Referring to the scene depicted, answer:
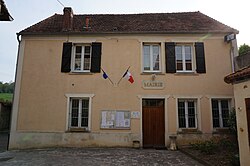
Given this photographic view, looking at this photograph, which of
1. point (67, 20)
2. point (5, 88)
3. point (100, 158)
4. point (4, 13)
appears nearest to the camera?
point (4, 13)

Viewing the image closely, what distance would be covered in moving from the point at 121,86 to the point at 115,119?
175 cm

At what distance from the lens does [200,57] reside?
1105cm

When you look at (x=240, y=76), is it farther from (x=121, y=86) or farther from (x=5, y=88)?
(x=5, y=88)

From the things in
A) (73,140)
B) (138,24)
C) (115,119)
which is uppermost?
(138,24)

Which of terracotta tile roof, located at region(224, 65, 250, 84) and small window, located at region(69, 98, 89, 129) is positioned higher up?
terracotta tile roof, located at region(224, 65, 250, 84)

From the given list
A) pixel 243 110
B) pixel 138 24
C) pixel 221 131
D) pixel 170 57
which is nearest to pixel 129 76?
pixel 170 57

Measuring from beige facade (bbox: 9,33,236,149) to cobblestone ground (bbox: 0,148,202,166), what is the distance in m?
1.15

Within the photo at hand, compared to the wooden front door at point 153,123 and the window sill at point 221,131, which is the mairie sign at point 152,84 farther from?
the window sill at point 221,131

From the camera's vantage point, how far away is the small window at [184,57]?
1120 cm

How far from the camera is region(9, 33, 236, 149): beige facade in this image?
34.2 ft

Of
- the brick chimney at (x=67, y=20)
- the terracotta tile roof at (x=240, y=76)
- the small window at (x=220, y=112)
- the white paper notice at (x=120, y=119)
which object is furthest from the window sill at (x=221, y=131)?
the brick chimney at (x=67, y=20)

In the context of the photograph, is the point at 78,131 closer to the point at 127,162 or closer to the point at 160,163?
the point at 127,162

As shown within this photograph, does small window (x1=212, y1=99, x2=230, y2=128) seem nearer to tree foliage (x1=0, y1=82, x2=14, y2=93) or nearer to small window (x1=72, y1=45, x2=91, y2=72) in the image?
small window (x1=72, y1=45, x2=91, y2=72)

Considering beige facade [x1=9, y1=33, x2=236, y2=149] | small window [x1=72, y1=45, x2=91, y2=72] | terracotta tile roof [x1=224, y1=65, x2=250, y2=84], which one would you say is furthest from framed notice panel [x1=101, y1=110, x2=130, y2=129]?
terracotta tile roof [x1=224, y1=65, x2=250, y2=84]
